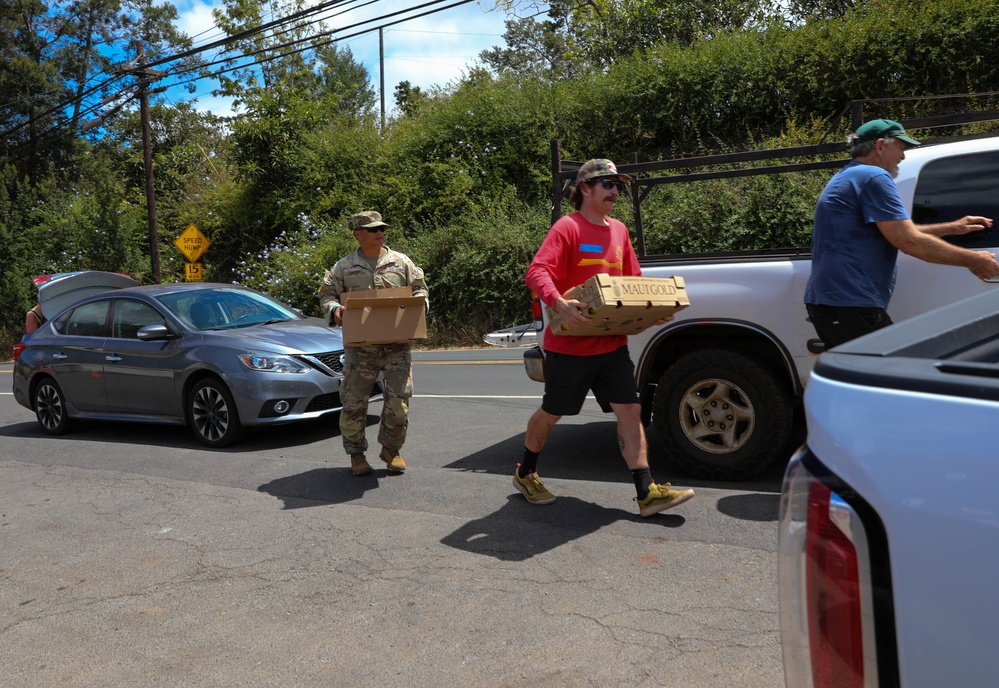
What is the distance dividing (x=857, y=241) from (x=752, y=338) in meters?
1.08

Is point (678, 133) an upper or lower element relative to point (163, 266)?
upper

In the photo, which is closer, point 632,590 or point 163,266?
point 632,590

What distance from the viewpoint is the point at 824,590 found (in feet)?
4.73

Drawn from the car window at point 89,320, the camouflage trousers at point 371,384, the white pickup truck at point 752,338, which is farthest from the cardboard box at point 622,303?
the car window at point 89,320

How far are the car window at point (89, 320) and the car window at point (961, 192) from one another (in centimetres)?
748

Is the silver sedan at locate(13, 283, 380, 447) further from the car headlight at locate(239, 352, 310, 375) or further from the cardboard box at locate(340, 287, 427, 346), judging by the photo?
the cardboard box at locate(340, 287, 427, 346)

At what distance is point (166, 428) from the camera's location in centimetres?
941

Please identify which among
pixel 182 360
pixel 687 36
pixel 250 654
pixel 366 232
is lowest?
pixel 250 654

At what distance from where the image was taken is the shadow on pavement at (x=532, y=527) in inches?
188

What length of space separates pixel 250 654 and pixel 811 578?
9.35 ft

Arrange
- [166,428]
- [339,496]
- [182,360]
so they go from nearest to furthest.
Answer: [339,496] → [182,360] → [166,428]

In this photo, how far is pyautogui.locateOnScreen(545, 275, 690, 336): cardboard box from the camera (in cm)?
461

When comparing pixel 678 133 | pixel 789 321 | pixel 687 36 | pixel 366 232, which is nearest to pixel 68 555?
pixel 366 232

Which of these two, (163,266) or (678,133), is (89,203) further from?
(678,133)
